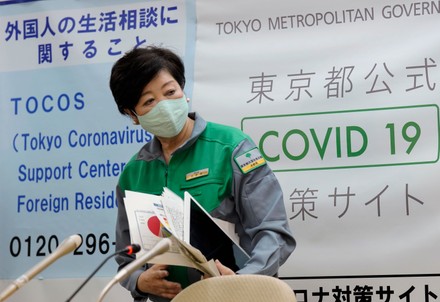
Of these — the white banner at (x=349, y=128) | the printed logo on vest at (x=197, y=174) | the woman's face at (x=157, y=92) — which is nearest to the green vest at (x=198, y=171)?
the printed logo on vest at (x=197, y=174)

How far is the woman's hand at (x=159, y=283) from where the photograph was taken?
2713 millimetres

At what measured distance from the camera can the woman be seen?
108 inches

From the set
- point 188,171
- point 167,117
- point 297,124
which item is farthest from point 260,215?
point 297,124

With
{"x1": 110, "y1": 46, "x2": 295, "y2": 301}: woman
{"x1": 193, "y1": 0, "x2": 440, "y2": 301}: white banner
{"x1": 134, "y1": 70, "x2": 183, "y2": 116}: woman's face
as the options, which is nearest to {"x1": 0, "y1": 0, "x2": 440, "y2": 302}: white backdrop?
{"x1": 193, "y1": 0, "x2": 440, "y2": 301}: white banner

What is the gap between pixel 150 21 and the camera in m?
3.76

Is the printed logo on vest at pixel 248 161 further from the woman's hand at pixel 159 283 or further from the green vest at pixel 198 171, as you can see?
the woman's hand at pixel 159 283

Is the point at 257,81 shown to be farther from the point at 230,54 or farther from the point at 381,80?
the point at 381,80

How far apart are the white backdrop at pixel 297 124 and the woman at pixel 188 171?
2.07 feet

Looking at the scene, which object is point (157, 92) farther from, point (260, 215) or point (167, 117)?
point (260, 215)

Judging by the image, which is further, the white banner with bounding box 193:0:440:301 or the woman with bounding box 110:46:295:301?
the white banner with bounding box 193:0:440:301

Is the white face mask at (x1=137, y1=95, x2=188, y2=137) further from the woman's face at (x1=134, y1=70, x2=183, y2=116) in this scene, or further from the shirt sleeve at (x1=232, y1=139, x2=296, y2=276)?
the shirt sleeve at (x1=232, y1=139, x2=296, y2=276)

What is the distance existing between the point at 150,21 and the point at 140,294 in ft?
4.53

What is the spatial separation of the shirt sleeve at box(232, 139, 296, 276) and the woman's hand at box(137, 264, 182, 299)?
0.24 m

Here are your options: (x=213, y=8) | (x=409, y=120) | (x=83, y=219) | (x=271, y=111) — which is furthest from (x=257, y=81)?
(x=83, y=219)
